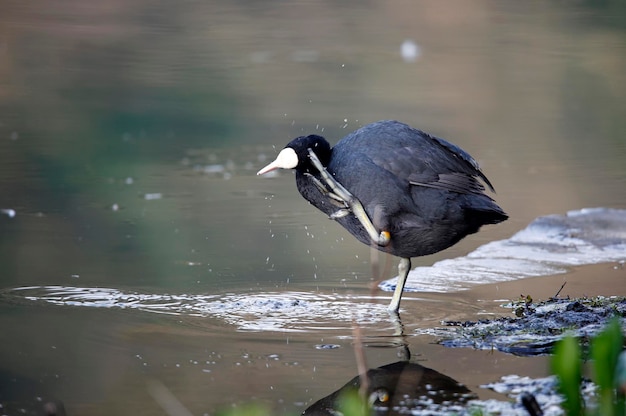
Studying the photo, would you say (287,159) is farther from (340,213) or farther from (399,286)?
(399,286)

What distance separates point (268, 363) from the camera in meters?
3.80

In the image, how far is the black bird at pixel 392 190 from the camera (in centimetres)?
449

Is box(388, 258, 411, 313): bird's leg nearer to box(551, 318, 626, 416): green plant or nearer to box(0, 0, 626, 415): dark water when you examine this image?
box(0, 0, 626, 415): dark water

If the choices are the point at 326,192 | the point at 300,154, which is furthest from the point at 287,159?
the point at 326,192

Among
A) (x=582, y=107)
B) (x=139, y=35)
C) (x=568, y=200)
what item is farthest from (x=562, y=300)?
(x=139, y=35)

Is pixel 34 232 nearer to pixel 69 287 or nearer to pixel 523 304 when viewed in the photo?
pixel 69 287

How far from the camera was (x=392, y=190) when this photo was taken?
4.50m

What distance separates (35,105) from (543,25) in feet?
27.4

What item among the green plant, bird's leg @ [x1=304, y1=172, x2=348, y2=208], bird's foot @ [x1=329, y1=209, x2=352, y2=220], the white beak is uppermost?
the green plant

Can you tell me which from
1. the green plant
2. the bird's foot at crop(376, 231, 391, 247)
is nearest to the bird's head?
the bird's foot at crop(376, 231, 391, 247)

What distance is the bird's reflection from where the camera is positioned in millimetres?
3260

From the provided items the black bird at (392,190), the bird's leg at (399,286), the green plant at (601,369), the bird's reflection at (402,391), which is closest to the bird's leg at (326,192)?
the black bird at (392,190)

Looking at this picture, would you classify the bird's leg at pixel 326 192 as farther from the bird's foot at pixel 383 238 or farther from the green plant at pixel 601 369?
the green plant at pixel 601 369

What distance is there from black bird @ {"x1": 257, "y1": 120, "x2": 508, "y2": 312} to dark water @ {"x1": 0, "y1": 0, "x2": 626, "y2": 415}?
34cm
